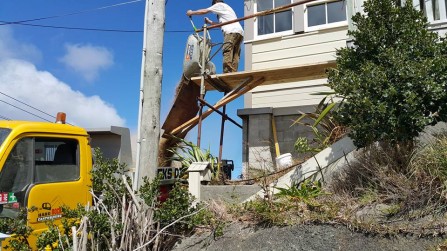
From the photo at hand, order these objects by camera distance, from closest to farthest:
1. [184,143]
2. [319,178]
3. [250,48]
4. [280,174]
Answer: [319,178], [280,174], [184,143], [250,48]

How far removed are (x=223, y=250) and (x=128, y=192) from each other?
1180 millimetres

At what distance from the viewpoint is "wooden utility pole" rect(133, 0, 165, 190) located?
470cm

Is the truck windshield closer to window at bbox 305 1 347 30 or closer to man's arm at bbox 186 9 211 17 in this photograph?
man's arm at bbox 186 9 211 17

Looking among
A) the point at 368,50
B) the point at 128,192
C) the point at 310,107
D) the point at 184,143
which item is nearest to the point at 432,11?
the point at 368,50

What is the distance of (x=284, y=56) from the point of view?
32.4 ft

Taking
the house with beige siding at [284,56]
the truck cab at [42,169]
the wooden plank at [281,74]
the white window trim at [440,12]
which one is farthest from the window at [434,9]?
the truck cab at [42,169]

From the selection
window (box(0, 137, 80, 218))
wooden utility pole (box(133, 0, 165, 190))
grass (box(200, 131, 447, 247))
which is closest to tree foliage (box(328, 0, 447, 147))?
grass (box(200, 131, 447, 247))

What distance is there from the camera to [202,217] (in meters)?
4.77

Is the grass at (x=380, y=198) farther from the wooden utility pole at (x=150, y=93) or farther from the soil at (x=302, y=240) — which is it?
the wooden utility pole at (x=150, y=93)

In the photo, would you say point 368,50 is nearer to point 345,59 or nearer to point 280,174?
point 345,59

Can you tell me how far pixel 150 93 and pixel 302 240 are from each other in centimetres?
228

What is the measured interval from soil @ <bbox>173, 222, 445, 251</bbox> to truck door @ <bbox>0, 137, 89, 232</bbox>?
1444 millimetres

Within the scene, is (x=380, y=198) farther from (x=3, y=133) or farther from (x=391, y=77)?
(x=3, y=133)

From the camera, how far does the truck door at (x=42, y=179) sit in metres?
4.47
